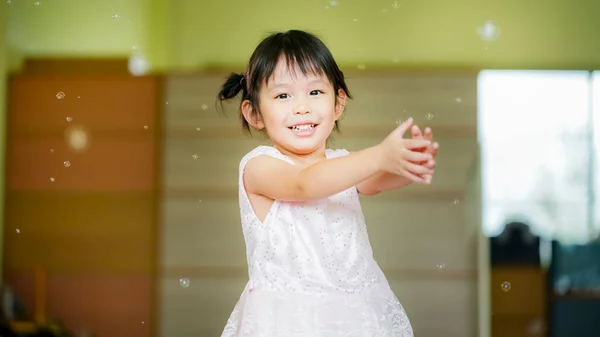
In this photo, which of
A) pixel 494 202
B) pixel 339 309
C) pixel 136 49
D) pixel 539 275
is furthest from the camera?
pixel 494 202

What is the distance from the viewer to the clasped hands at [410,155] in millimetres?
775

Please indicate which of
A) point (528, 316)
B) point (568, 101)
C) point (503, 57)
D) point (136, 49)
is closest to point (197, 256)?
point (136, 49)

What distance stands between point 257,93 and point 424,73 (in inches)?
56.4

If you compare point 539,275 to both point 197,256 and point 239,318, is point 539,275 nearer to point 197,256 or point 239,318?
point 197,256

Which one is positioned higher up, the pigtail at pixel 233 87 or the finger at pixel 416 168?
the pigtail at pixel 233 87

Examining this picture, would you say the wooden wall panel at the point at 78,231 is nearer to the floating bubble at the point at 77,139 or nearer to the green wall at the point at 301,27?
the floating bubble at the point at 77,139

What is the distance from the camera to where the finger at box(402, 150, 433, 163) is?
0.77 metres

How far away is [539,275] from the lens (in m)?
2.30

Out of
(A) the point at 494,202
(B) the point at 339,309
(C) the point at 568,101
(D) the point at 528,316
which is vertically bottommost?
(D) the point at 528,316

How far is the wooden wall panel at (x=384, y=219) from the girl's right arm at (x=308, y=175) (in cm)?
134

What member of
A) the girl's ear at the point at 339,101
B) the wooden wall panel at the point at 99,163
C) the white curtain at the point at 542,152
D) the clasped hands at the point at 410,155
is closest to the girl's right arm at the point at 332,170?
the clasped hands at the point at 410,155

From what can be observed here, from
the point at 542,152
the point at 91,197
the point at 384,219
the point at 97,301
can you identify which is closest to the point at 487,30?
the point at 542,152

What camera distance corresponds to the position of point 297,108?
932mm

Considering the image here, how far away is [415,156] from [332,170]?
101 mm
